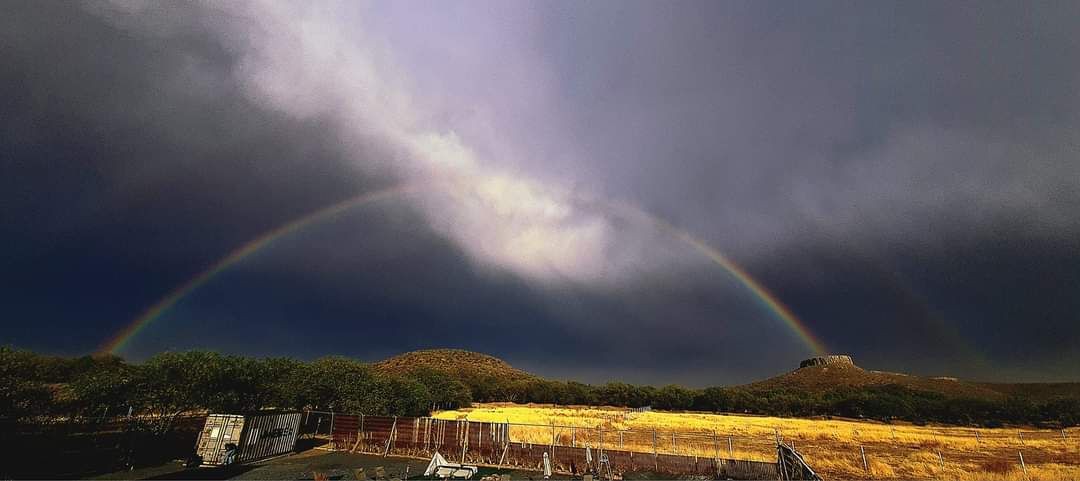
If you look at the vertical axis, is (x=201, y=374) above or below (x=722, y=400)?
above

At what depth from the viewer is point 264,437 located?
101ft

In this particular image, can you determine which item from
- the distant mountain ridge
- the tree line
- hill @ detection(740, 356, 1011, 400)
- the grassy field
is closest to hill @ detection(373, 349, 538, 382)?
the distant mountain ridge

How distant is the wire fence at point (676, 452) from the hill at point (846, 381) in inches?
3818

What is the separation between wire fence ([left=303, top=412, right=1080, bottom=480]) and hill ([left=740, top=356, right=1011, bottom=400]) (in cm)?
9697

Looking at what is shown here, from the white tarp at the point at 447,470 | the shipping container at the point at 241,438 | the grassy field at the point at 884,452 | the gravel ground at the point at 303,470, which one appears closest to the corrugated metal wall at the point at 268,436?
the shipping container at the point at 241,438

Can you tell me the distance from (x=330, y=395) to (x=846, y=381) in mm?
150285

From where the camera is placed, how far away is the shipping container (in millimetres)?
27938

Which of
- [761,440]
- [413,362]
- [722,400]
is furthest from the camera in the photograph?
[413,362]

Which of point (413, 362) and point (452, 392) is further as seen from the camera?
point (413, 362)

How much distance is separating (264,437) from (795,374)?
184m

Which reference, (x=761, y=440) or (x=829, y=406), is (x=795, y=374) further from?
(x=761, y=440)

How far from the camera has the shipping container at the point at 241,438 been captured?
91.7 feet

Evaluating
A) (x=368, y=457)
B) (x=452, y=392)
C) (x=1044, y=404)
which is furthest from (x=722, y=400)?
(x=368, y=457)

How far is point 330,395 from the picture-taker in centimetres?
5356
